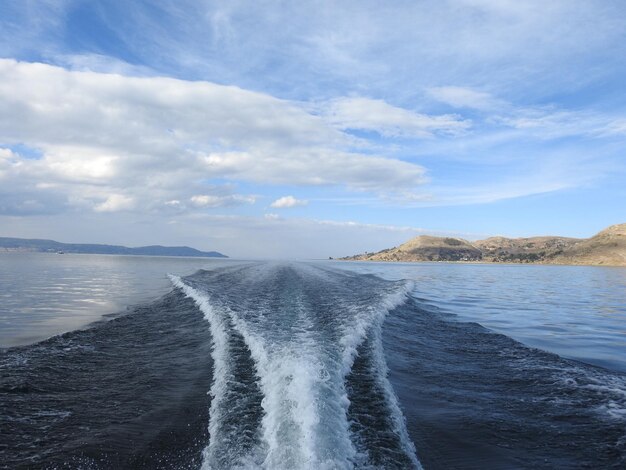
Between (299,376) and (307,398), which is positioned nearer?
(307,398)

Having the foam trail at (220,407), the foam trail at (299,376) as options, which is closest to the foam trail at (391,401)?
the foam trail at (299,376)

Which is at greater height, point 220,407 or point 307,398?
point 307,398

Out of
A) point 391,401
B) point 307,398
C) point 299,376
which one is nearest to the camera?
point 307,398

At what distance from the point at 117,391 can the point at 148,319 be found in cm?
1024

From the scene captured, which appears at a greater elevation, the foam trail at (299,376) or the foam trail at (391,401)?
the foam trail at (299,376)

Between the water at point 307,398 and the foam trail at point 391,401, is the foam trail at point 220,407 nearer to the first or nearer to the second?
the water at point 307,398

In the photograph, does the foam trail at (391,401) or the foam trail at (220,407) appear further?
the foam trail at (391,401)

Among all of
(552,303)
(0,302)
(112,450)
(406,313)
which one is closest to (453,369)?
(112,450)

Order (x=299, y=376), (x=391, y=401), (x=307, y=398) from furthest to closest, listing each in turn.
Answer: (x=299, y=376)
(x=391, y=401)
(x=307, y=398)

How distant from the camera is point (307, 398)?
25.9 feet

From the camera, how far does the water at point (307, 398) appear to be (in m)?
6.31

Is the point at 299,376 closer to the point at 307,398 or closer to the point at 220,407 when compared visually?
the point at 307,398

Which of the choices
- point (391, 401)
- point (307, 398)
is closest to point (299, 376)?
point (307, 398)

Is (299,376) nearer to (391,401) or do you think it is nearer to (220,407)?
(220,407)
